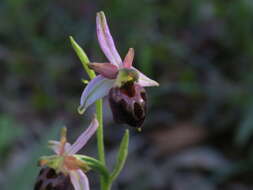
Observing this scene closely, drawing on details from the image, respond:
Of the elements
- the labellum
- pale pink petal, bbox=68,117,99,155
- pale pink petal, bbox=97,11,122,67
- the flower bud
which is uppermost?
pale pink petal, bbox=97,11,122,67

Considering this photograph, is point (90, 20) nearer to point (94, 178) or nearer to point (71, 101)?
point (71, 101)

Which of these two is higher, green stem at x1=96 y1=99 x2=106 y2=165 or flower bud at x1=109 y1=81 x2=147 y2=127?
flower bud at x1=109 y1=81 x2=147 y2=127

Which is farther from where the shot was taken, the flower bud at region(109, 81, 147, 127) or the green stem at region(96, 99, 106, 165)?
the green stem at region(96, 99, 106, 165)

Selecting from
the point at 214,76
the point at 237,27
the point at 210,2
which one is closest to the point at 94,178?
the point at 214,76

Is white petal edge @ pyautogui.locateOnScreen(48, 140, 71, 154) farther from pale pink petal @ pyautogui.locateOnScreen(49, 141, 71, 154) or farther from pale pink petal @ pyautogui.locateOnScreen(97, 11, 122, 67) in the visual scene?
pale pink petal @ pyautogui.locateOnScreen(97, 11, 122, 67)

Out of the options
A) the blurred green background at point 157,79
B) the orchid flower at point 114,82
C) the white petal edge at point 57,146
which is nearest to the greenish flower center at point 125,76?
the orchid flower at point 114,82

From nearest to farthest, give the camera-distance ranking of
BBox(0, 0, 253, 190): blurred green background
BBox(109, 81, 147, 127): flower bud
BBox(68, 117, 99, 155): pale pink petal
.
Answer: BBox(109, 81, 147, 127): flower bud
BBox(68, 117, 99, 155): pale pink petal
BBox(0, 0, 253, 190): blurred green background

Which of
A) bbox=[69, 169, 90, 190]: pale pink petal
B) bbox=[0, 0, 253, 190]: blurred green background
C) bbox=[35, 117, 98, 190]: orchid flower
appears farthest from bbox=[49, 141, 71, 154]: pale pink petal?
bbox=[0, 0, 253, 190]: blurred green background
